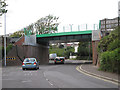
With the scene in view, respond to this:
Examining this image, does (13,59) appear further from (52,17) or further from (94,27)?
(52,17)

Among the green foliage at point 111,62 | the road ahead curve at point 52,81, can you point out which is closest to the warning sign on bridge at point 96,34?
the green foliage at point 111,62

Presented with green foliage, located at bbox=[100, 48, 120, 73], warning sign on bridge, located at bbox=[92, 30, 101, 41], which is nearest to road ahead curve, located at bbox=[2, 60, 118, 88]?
green foliage, located at bbox=[100, 48, 120, 73]

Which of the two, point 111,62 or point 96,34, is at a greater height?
point 96,34

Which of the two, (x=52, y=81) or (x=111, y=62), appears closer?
(x=52, y=81)

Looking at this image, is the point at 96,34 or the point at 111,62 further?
the point at 96,34

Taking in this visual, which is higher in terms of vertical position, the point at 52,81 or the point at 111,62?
the point at 111,62

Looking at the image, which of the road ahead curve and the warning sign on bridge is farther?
the warning sign on bridge

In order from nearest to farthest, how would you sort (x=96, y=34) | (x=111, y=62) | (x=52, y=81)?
(x=52, y=81), (x=111, y=62), (x=96, y=34)

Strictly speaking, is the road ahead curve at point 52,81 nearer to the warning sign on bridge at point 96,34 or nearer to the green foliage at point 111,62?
the green foliage at point 111,62

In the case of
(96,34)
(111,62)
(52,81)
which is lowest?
(52,81)

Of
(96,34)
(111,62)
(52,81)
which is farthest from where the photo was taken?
(96,34)

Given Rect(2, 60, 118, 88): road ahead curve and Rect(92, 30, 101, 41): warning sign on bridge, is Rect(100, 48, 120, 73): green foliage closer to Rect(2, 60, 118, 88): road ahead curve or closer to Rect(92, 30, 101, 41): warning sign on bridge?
Rect(2, 60, 118, 88): road ahead curve

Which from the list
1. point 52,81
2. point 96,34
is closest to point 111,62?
point 52,81

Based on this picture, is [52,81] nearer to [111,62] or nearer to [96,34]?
[111,62]
